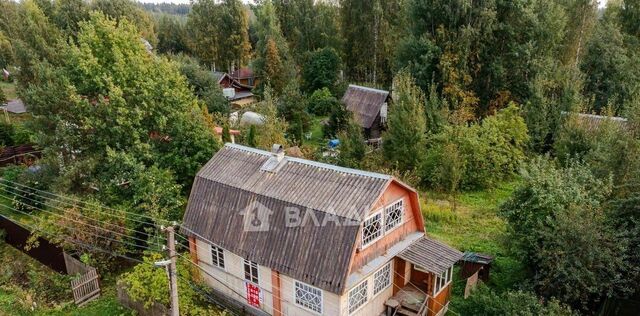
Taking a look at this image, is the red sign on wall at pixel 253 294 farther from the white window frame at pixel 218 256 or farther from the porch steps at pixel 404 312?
the porch steps at pixel 404 312

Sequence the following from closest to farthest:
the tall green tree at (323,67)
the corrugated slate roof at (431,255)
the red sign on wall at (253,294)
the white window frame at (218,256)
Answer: the corrugated slate roof at (431,255), the red sign on wall at (253,294), the white window frame at (218,256), the tall green tree at (323,67)

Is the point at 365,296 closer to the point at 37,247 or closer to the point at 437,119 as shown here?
the point at 37,247

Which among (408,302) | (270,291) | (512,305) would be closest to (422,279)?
(408,302)

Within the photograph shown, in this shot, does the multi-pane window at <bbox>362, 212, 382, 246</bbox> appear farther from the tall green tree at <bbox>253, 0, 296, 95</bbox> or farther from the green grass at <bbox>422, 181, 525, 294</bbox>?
the tall green tree at <bbox>253, 0, 296, 95</bbox>

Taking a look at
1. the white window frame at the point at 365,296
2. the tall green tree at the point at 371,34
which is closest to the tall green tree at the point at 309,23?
→ the tall green tree at the point at 371,34

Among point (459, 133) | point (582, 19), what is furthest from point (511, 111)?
point (582, 19)

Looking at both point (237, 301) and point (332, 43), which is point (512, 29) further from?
Answer: point (237, 301)
